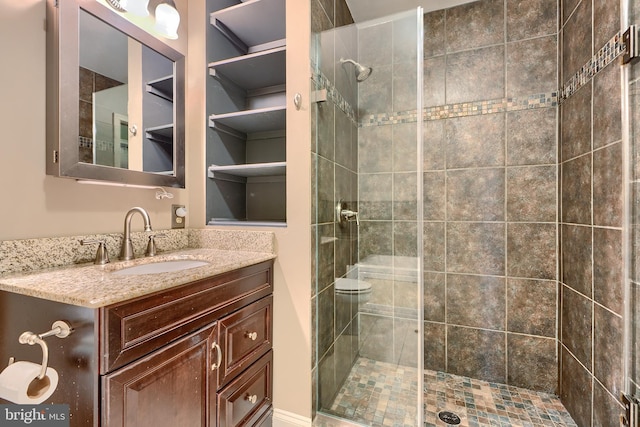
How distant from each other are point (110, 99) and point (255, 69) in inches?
32.2

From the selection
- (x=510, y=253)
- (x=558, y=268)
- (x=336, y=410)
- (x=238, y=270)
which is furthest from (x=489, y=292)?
(x=238, y=270)

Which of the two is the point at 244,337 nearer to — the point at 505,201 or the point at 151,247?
the point at 151,247

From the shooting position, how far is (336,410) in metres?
1.52

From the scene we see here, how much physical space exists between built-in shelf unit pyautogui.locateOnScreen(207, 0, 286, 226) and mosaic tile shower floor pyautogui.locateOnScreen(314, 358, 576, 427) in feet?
3.72

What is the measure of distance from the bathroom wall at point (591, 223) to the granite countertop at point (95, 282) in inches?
65.3

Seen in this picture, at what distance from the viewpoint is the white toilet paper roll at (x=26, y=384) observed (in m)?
0.69

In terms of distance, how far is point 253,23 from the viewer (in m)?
1.66

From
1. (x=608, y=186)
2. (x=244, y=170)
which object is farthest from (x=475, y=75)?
(x=244, y=170)

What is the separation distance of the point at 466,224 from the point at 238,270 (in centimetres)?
163

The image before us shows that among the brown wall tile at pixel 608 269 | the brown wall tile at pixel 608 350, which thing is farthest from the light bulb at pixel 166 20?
the brown wall tile at pixel 608 350

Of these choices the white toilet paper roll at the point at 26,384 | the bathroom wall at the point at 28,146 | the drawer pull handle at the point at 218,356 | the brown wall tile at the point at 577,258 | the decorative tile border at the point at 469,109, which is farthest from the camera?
the decorative tile border at the point at 469,109

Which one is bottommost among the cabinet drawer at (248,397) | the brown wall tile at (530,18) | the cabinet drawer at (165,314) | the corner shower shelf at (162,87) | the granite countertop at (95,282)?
the cabinet drawer at (248,397)

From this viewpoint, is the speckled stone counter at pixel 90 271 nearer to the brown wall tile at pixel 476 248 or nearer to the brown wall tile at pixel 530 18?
the brown wall tile at pixel 476 248

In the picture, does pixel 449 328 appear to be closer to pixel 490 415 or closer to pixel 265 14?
pixel 490 415
